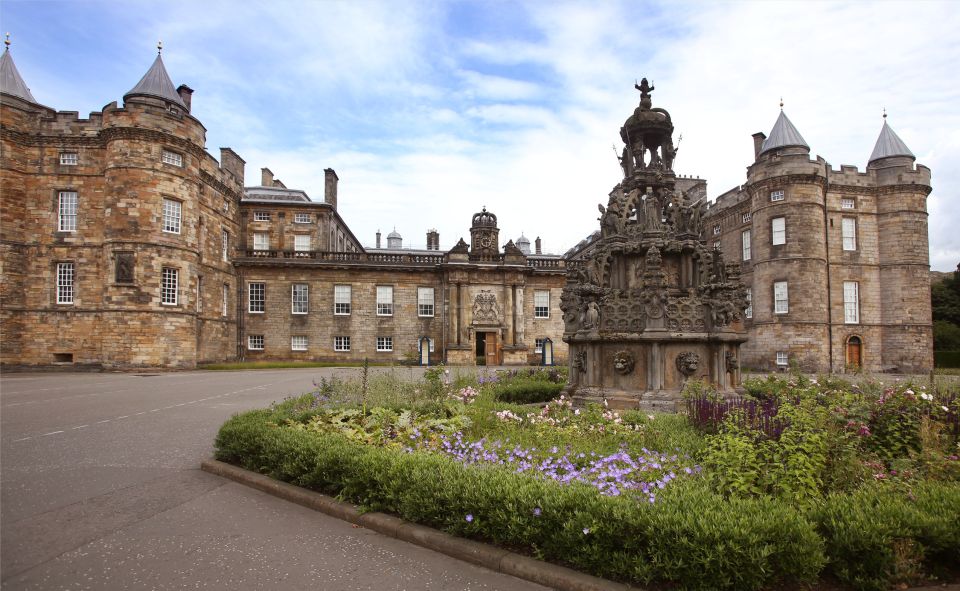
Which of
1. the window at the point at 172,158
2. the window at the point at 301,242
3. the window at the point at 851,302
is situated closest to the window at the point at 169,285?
the window at the point at 172,158

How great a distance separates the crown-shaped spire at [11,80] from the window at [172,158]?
27.1ft

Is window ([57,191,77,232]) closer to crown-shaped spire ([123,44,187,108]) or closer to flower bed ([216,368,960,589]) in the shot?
crown-shaped spire ([123,44,187,108])

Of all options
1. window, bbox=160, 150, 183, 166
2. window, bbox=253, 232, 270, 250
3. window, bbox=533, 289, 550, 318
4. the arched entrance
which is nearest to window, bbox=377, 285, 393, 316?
window, bbox=253, 232, 270, 250

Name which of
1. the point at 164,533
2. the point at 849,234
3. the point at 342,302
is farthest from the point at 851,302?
the point at 164,533

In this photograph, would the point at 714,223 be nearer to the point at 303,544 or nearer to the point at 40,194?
the point at 303,544

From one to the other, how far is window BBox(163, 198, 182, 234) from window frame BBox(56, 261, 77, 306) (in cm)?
529

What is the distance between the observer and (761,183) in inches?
1287

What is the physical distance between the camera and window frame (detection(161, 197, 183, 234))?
27.8m

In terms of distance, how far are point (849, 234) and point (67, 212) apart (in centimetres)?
4664

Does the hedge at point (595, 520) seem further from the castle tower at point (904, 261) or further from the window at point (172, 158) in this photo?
the castle tower at point (904, 261)

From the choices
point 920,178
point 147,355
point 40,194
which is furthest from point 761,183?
point 40,194

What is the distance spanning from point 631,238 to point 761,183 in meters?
27.0

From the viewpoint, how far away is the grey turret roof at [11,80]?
28.1 metres

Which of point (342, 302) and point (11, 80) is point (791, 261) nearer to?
point (342, 302)
